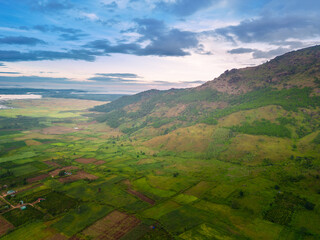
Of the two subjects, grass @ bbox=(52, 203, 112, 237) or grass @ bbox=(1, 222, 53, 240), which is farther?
grass @ bbox=(52, 203, 112, 237)

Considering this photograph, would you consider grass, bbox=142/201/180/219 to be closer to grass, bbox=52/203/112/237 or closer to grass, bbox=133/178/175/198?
grass, bbox=133/178/175/198

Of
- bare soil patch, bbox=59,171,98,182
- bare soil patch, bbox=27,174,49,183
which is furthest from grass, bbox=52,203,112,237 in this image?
bare soil patch, bbox=27,174,49,183

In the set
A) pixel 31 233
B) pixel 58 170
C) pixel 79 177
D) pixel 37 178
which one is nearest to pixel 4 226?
pixel 31 233

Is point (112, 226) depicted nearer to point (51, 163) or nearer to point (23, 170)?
point (23, 170)

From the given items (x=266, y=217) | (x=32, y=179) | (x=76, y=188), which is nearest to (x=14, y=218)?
(x=76, y=188)

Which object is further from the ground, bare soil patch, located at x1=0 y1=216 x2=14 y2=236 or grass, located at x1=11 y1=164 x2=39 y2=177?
bare soil patch, located at x1=0 y1=216 x2=14 y2=236

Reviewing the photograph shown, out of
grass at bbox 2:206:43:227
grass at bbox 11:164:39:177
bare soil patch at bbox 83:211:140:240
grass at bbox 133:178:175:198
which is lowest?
grass at bbox 133:178:175:198

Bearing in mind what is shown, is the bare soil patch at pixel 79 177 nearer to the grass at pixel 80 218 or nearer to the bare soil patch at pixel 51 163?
the bare soil patch at pixel 51 163

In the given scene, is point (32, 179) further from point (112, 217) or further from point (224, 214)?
point (224, 214)
